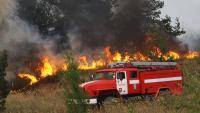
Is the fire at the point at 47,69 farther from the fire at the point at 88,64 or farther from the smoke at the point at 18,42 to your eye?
the fire at the point at 88,64

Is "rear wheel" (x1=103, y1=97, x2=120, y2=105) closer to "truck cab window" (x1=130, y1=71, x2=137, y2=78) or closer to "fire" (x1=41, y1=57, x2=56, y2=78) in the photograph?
"truck cab window" (x1=130, y1=71, x2=137, y2=78)

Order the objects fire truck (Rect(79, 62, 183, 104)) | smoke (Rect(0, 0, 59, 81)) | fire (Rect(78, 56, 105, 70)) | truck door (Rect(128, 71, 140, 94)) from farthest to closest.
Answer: fire (Rect(78, 56, 105, 70)) < smoke (Rect(0, 0, 59, 81)) < truck door (Rect(128, 71, 140, 94)) < fire truck (Rect(79, 62, 183, 104))

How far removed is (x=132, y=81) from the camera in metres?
22.4

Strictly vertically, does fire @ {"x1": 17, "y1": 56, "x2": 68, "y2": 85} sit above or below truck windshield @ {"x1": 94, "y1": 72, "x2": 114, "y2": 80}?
above

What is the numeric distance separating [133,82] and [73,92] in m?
10.8

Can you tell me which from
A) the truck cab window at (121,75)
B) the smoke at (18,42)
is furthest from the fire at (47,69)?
the truck cab window at (121,75)

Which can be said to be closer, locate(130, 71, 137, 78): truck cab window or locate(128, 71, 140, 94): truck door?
locate(128, 71, 140, 94): truck door

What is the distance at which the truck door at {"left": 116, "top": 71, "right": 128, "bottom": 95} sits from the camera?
72.0ft

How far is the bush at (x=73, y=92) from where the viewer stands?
11773 millimetres

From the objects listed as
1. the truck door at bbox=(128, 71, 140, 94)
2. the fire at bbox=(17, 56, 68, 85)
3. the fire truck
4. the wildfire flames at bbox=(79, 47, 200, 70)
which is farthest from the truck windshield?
the wildfire flames at bbox=(79, 47, 200, 70)

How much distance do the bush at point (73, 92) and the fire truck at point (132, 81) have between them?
28.1 feet

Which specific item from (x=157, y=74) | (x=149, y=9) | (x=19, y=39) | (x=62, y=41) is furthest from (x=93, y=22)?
(x=157, y=74)

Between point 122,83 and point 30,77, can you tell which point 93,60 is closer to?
point 30,77

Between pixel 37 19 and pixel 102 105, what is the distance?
70.3 feet
